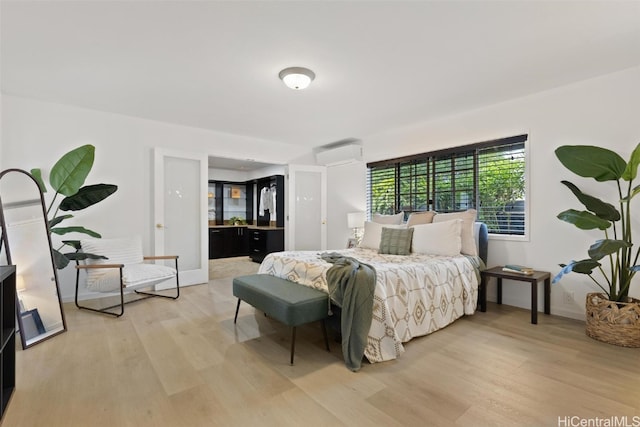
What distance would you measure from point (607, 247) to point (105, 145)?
556cm

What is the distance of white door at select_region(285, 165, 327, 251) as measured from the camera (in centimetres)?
583

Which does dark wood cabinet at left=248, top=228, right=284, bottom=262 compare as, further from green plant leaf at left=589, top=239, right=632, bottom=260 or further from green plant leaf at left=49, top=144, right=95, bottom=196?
green plant leaf at left=589, top=239, right=632, bottom=260

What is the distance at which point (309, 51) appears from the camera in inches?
99.8

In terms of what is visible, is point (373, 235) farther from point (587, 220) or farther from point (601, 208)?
point (601, 208)

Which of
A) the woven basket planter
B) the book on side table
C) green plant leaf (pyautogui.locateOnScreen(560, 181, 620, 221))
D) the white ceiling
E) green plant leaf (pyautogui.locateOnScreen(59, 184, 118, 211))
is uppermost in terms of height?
the white ceiling

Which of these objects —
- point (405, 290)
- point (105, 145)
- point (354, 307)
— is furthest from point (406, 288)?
point (105, 145)

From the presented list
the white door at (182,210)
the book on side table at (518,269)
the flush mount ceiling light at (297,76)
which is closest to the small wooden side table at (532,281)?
the book on side table at (518,269)

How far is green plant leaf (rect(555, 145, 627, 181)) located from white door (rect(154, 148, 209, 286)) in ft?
15.1

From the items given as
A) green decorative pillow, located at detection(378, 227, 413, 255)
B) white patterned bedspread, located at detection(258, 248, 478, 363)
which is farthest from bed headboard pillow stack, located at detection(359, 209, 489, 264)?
white patterned bedspread, located at detection(258, 248, 478, 363)

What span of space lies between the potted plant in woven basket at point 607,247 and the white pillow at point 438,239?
0.98 m

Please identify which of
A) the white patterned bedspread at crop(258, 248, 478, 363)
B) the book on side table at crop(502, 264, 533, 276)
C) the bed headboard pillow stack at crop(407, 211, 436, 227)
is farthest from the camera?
the bed headboard pillow stack at crop(407, 211, 436, 227)

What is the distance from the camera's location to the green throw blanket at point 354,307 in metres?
2.21

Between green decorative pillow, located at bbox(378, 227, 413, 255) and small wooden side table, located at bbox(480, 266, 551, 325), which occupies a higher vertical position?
green decorative pillow, located at bbox(378, 227, 413, 255)

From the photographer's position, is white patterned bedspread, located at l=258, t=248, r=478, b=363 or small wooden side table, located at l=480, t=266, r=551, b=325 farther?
small wooden side table, located at l=480, t=266, r=551, b=325
